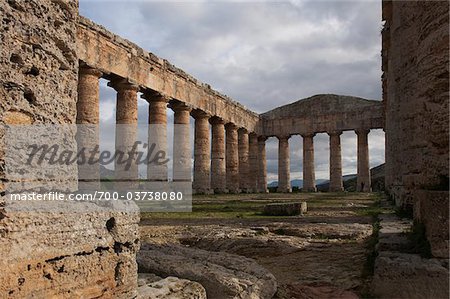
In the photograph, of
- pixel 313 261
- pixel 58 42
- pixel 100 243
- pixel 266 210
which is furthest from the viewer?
pixel 266 210

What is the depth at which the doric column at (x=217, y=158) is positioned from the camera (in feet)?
88.7

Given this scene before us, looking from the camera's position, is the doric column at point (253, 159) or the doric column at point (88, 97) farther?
the doric column at point (253, 159)

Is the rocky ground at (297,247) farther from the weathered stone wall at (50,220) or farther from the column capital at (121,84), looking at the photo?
the column capital at (121,84)

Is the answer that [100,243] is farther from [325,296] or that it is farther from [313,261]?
[313,261]

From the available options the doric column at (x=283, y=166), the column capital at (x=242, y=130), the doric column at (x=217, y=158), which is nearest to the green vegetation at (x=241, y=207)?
the doric column at (x=217, y=158)

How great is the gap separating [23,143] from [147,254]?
86.5 inches

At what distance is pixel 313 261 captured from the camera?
6.05m

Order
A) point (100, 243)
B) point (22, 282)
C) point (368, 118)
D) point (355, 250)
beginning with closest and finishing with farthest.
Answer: point (22, 282)
point (100, 243)
point (355, 250)
point (368, 118)

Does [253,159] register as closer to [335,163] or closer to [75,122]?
[335,163]

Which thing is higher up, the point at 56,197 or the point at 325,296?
the point at 56,197

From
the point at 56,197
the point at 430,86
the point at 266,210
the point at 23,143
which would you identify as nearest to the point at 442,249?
the point at 430,86

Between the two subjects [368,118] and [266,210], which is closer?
[266,210]

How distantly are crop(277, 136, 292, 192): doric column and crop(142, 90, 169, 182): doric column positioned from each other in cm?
1613

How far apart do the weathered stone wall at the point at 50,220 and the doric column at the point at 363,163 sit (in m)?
30.5
